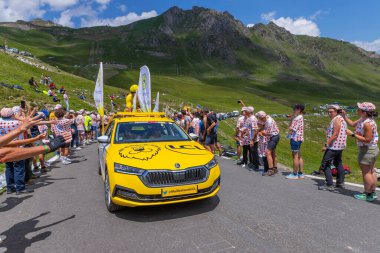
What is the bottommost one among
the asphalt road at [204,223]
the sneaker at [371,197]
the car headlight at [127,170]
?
the asphalt road at [204,223]

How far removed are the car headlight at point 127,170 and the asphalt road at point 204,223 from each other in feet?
3.14

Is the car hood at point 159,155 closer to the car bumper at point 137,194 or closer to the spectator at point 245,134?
the car bumper at point 137,194

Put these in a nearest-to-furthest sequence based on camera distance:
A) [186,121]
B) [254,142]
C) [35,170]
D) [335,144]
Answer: [335,144] → [254,142] → [35,170] → [186,121]

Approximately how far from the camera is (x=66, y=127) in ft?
38.9

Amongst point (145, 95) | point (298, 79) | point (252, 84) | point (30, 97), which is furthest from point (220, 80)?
point (145, 95)

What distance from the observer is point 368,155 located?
6.44m

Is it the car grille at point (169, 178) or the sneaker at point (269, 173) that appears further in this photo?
the sneaker at point (269, 173)

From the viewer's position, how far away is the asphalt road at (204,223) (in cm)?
446

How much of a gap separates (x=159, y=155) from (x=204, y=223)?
157 cm

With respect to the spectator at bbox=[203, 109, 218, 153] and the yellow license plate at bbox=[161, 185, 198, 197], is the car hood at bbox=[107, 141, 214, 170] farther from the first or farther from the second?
the spectator at bbox=[203, 109, 218, 153]

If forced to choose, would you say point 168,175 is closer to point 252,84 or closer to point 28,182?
point 28,182

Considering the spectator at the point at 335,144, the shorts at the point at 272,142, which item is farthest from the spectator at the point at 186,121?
the spectator at the point at 335,144

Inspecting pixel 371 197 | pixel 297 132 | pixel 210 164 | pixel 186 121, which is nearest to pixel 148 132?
pixel 210 164

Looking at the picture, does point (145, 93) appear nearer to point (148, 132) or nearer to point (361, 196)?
point (148, 132)
